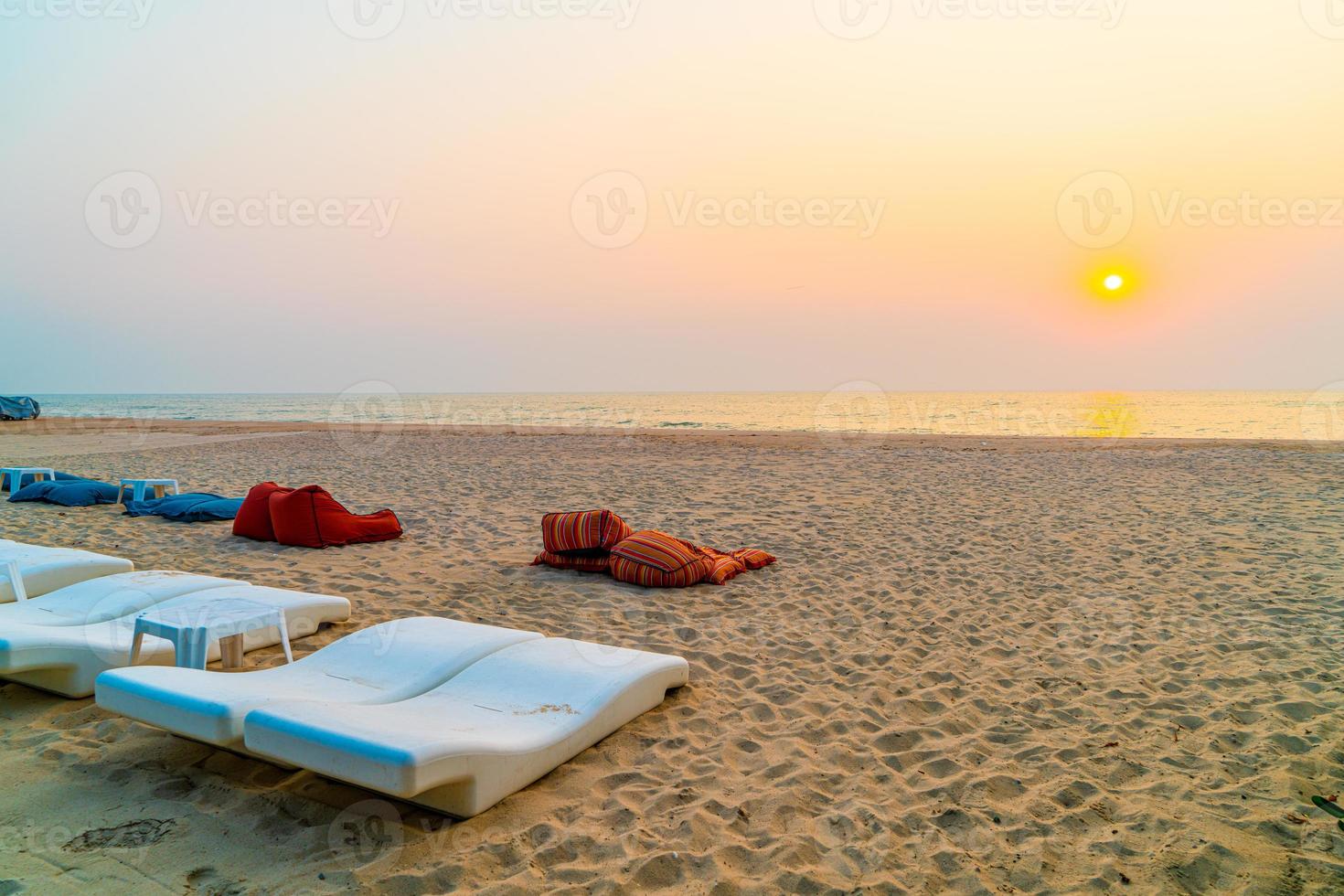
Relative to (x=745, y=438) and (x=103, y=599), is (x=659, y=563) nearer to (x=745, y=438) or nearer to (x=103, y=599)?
(x=103, y=599)

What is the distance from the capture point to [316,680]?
11.3 feet

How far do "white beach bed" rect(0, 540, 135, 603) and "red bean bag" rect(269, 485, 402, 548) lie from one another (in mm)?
2030

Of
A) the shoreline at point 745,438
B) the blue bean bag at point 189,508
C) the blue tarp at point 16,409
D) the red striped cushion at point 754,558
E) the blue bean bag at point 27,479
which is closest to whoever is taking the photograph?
the red striped cushion at point 754,558

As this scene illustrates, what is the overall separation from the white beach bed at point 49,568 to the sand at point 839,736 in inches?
47.0

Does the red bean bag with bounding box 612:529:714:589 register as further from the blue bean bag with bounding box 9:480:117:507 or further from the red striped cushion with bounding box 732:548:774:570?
the blue bean bag with bounding box 9:480:117:507

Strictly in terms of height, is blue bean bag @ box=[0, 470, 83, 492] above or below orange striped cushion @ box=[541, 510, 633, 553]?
below

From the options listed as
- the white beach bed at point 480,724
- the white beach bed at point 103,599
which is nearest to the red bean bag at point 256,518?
the white beach bed at point 103,599

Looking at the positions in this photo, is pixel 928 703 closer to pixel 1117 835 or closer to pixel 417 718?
pixel 1117 835

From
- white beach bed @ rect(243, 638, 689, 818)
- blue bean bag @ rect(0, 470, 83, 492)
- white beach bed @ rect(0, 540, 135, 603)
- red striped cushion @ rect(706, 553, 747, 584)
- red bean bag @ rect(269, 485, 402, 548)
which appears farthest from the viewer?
blue bean bag @ rect(0, 470, 83, 492)

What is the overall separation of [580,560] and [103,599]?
325 centimetres

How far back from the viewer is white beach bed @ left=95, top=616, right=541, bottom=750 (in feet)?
8.97

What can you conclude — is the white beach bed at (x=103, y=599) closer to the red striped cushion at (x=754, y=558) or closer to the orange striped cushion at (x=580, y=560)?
the orange striped cushion at (x=580, y=560)

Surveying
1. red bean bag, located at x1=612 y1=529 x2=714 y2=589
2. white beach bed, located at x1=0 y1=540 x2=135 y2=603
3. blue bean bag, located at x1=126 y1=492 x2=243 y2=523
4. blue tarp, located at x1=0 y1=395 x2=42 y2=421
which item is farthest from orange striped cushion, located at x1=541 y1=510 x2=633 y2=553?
blue tarp, located at x1=0 y1=395 x2=42 y2=421

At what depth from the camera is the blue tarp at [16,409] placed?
105 ft
